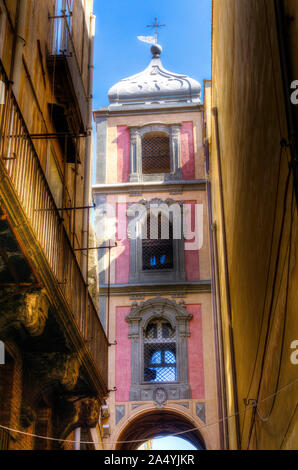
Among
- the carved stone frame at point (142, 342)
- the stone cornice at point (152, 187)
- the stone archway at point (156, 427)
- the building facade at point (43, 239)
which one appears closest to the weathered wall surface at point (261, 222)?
the building facade at point (43, 239)

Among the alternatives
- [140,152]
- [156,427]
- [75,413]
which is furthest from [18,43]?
[156,427]

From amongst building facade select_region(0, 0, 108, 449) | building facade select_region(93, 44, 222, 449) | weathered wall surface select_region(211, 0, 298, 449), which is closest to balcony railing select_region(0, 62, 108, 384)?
building facade select_region(0, 0, 108, 449)

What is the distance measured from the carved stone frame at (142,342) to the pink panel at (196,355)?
0.15 metres

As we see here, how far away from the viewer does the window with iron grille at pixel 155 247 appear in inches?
1008

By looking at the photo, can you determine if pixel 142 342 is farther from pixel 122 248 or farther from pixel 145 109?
pixel 145 109

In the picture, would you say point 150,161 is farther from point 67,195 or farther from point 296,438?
point 296,438

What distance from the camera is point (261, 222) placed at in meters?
8.08

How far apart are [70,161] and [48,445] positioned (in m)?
5.18

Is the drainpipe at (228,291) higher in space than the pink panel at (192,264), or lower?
lower

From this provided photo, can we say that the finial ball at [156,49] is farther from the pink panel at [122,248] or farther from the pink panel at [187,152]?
the pink panel at [122,248]

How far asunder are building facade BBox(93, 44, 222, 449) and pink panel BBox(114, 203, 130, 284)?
37mm

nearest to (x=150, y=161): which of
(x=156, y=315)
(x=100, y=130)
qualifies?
(x=100, y=130)

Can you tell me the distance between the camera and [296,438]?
19.4 feet

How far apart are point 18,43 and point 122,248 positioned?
16.1 meters
